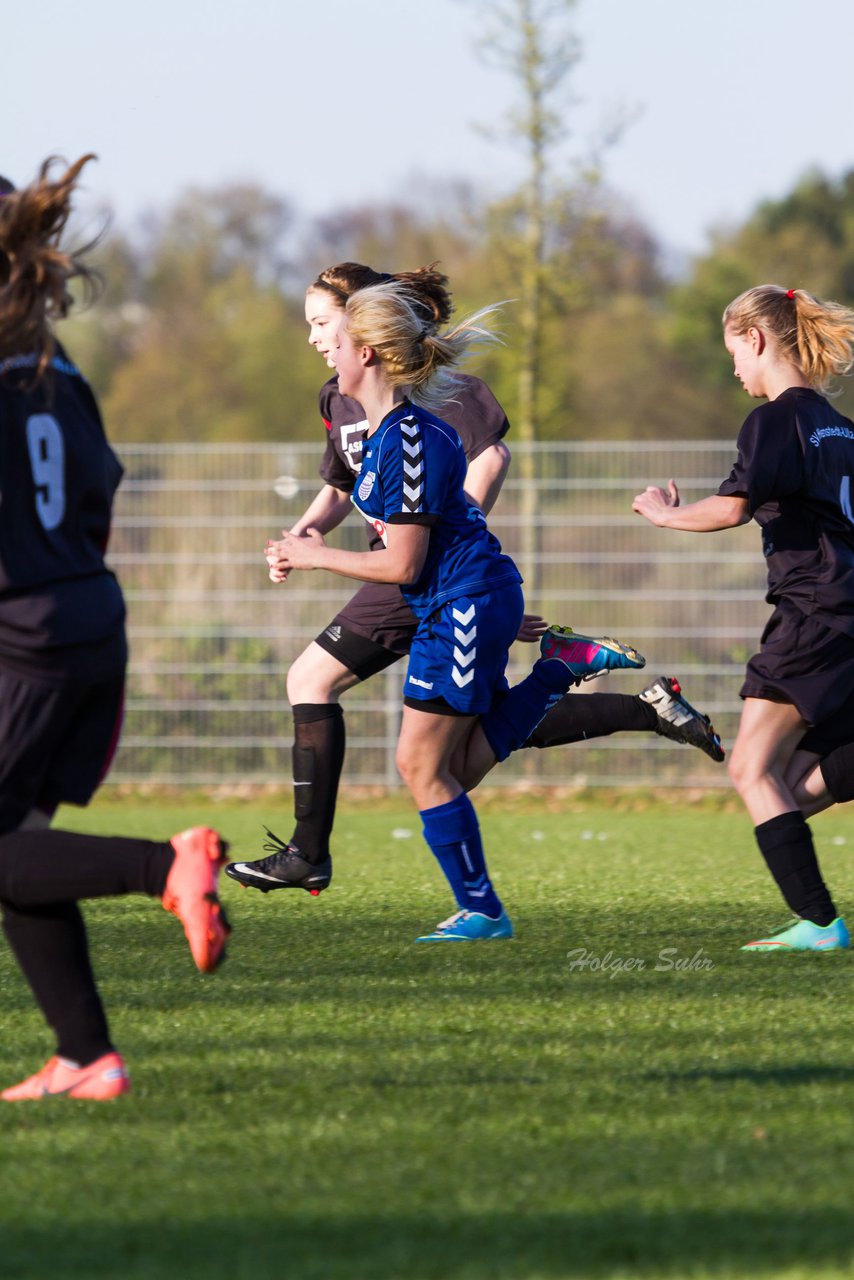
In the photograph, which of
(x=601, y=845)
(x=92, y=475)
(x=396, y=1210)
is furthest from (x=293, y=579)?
(x=396, y=1210)

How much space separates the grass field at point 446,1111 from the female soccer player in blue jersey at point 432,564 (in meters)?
0.39

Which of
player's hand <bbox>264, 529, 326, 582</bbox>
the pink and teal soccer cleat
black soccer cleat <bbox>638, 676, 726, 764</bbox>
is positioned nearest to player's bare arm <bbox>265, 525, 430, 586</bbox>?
player's hand <bbox>264, 529, 326, 582</bbox>

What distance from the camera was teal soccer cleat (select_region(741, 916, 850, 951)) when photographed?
5.17 meters

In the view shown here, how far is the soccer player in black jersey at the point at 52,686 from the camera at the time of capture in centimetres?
329

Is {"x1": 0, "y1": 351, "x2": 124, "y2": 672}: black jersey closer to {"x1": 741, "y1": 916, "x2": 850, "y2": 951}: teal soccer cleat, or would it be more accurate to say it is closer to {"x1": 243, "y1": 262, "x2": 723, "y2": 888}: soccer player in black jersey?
{"x1": 243, "y1": 262, "x2": 723, "y2": 888}: soccer player in black jersey

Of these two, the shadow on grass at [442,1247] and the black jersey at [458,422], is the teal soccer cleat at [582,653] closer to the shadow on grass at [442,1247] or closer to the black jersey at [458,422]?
the black jersey at [458,422]

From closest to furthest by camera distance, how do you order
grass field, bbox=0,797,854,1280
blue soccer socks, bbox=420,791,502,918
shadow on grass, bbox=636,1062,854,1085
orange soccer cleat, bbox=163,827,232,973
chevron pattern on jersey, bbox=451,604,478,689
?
grass field, bbox=0,797,854,1280, orange soccer cleat, bbox=163,827,232,973, shadow on grass, bbox=636,1062,854,1085, chevron pattern on jersey, bbox=451,604,478,689, blue soccer socks, bbox=420,791,502,918

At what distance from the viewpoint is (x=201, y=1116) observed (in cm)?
324

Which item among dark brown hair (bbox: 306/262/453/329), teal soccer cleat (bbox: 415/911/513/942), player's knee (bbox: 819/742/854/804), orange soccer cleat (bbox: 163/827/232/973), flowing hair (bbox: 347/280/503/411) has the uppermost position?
dark brown hair (bbox: 306/262/453/329)

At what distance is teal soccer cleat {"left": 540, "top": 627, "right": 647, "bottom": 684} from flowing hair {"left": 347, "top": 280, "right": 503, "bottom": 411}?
0.89m

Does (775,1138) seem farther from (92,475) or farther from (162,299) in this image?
(162,299)

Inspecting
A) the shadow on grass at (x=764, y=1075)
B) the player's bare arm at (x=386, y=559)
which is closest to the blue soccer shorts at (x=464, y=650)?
the player's bare arm at (x=386, y=559)

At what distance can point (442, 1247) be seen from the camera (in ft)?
8.09

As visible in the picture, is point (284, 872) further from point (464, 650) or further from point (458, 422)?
point (458, 422)
